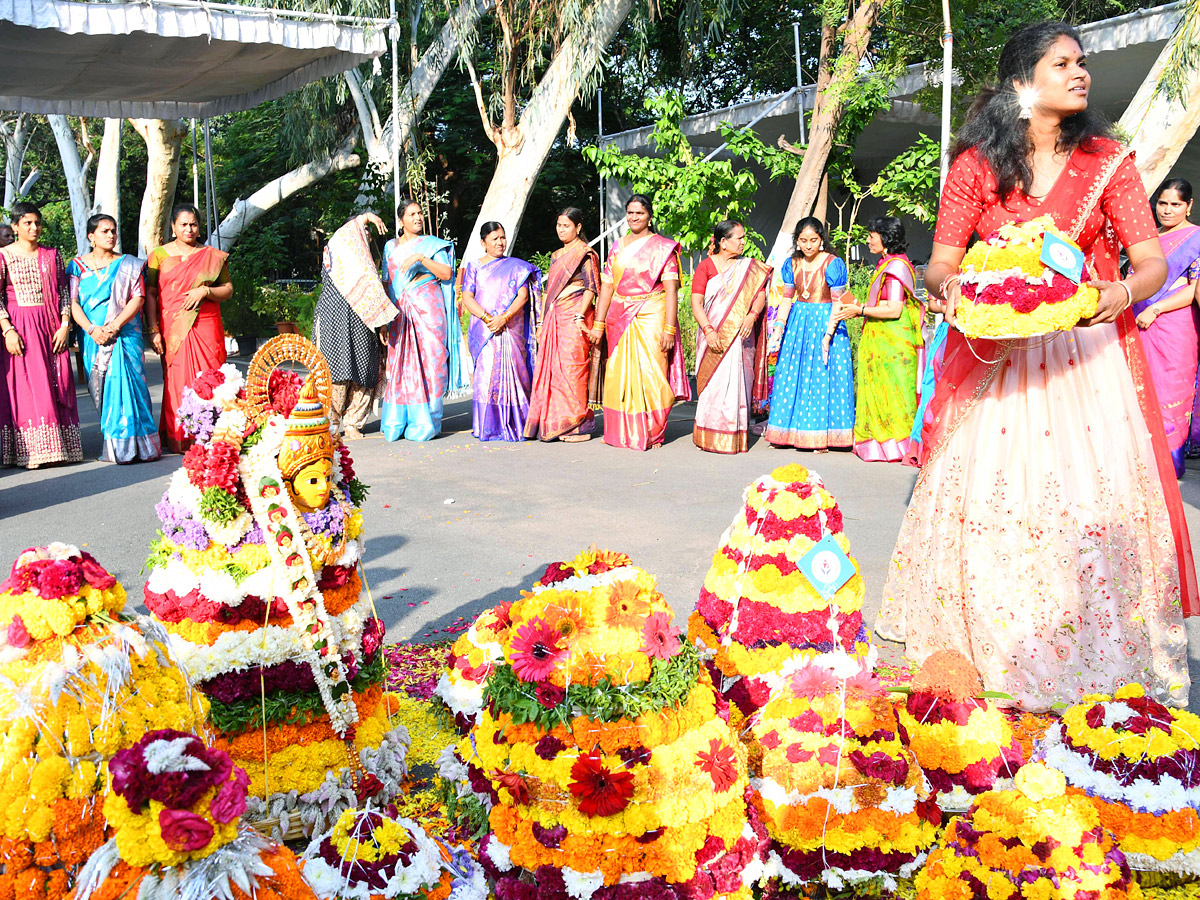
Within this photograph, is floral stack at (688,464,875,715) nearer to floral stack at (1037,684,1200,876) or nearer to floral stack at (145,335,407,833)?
floral stack at (1037,684,1200,876)

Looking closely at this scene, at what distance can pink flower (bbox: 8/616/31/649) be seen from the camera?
6.32ft

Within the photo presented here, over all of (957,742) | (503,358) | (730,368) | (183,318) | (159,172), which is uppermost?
(159,172)

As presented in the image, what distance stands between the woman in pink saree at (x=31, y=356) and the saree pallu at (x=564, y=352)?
153 inches

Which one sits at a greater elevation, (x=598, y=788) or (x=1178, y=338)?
(x=1178, y=338)

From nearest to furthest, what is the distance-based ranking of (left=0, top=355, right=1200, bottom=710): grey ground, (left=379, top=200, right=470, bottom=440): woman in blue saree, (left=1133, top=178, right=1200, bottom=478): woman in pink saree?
(left=0, top=355, right=1200, bottom=710): grey ground → (left=1133, top=178, right=1200, bottom=478): woman in pink saree → (left=379, top=200, right=470, bottom=440): woman in blue saree

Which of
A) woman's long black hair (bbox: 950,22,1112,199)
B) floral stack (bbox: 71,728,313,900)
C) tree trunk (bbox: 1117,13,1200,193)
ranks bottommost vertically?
floral stack (bbox: 71,728,313,900)

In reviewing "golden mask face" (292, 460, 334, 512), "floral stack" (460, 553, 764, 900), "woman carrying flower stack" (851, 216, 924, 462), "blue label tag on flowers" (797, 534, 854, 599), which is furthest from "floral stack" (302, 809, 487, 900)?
"woman carrying flower stack" (851, 216, 924, 462)

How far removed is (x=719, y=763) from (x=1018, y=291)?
69.8 inches

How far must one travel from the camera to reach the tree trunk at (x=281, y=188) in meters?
18.0

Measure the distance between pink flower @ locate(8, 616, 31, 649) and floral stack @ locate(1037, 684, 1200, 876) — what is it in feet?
7.84

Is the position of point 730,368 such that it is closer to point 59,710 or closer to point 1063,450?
point 1063,450

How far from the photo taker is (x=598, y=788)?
2002 mm

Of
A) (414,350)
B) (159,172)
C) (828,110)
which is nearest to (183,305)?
(414,350)

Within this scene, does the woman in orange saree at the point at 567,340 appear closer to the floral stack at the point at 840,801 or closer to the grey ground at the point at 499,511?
the grey ground at the point at 499,511
